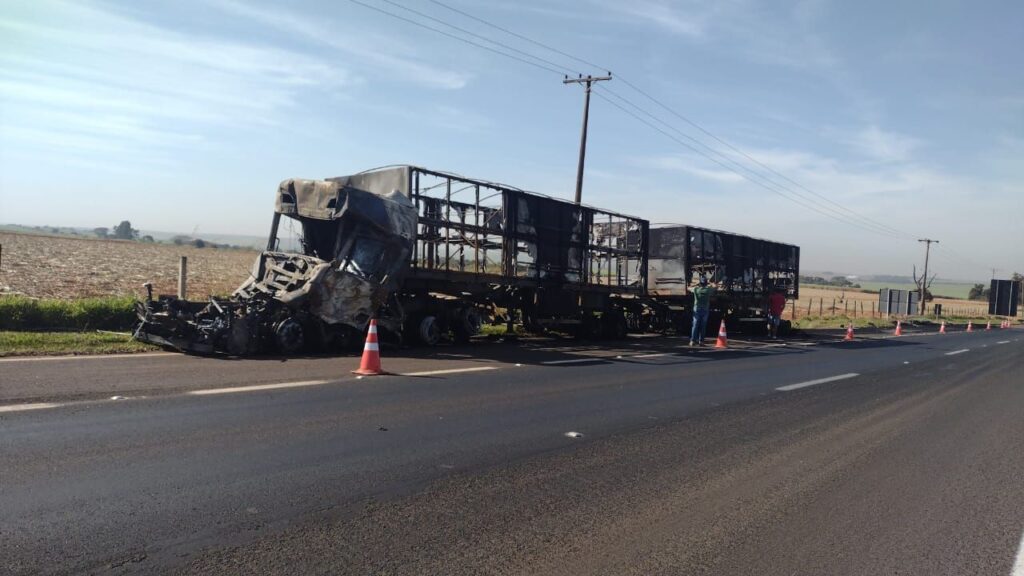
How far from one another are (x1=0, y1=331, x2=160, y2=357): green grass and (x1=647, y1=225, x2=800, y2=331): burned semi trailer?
15.5m

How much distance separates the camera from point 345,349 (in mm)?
12594

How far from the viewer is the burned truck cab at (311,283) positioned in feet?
36.1

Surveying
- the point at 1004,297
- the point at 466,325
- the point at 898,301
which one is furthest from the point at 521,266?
the point at 1004,297

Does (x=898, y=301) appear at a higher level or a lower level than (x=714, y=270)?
lower

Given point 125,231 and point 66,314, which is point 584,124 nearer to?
point 66,314

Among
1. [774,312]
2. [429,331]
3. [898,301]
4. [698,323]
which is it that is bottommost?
[429,331]

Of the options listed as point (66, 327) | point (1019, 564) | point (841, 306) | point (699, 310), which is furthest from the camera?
point (841, 306)

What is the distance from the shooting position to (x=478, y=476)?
5.16 m

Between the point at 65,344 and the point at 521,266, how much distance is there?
9.26 meters

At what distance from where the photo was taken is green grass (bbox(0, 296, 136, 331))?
40.7 ft

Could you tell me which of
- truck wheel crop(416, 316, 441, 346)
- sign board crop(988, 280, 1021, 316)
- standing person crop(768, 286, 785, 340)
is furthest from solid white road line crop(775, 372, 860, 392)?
sign board crop(988, 280, 1021, 316)

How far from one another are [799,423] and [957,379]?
7.22m

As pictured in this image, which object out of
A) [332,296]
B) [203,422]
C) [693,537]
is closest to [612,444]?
[693,537]

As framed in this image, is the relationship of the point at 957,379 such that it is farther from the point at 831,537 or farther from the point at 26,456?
the point at 26,456
